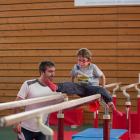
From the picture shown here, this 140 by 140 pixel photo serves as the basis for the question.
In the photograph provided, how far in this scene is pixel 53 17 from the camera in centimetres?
628

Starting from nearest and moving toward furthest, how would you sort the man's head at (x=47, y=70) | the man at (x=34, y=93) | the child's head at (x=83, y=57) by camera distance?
1. the man at (x=34, y=93)
2. the man's head at (x=47, y=70)
3. the child's head at (x=83, y=57)

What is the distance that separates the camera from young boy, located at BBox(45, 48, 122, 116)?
2.69m

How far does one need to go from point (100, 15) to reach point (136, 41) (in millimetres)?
1090

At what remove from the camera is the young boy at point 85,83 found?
8.82ft

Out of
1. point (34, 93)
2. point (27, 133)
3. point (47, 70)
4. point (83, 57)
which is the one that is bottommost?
point (27, 133)

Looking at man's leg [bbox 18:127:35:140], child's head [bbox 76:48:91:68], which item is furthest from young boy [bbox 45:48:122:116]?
man's leg [bbox 18:127:35:140]

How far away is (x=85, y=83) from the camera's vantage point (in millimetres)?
3076

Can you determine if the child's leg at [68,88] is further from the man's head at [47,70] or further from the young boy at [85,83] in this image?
the man's head at [47,70]

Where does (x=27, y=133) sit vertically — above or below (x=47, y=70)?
below

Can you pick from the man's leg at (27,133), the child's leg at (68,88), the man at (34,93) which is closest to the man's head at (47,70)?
the man at (34,93)

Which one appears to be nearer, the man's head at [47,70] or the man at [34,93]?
the man at [34,93]

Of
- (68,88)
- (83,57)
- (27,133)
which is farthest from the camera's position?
(83,57)

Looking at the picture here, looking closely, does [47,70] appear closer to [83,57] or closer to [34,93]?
[34,93]

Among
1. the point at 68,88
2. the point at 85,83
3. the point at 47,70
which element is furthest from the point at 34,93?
the point at 85,83
